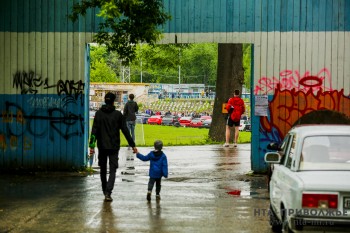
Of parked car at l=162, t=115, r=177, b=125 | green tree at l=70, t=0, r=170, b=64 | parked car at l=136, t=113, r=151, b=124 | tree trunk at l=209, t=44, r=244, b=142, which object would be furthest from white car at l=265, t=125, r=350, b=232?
parked car at l=162, t=115, r=177, b=125

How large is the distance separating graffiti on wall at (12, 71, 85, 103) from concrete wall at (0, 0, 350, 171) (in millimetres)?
24

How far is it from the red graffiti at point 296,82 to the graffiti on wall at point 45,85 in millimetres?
4269

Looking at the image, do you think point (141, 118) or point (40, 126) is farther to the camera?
point (141, 118)

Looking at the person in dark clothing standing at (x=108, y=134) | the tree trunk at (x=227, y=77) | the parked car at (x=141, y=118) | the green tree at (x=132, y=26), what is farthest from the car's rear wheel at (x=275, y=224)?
the parked car at (x=141, y=118)

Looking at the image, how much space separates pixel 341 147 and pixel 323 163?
1.16 ft

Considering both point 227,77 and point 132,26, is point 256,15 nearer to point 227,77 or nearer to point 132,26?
point 132,26

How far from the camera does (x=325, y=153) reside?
784 centimetres

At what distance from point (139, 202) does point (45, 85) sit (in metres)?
5.58

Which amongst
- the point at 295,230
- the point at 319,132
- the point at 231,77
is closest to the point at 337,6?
the point at 319,132

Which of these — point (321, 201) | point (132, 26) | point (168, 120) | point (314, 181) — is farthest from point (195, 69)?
point (321, 201)

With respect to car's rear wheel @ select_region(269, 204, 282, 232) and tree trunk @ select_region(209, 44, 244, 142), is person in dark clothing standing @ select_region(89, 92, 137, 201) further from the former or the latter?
tree trunk @ select_region(209, 44, 244, 142)

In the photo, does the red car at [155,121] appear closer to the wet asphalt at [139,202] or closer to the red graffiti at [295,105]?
the wet asphalt at [139,202]

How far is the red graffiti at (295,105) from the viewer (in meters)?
15.8

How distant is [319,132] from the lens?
8.07 metres
